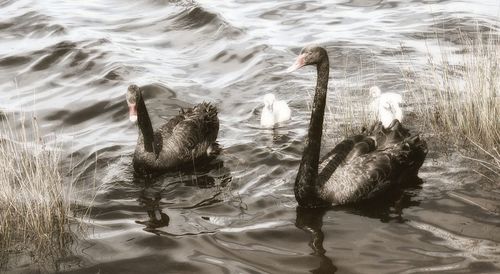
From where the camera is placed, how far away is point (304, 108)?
1217 centimetres

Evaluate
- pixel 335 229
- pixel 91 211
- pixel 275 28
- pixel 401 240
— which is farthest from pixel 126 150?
pixel 275 28

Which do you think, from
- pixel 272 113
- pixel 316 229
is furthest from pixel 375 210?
pixel 272 113

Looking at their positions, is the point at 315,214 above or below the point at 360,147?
below

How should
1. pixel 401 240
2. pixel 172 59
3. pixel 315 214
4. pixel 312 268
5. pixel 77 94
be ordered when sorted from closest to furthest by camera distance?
pixel 312 268
pixel 401 240
pixel 315 214
pixel 77 94
pixel 172 59

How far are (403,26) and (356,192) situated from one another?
9.21 m

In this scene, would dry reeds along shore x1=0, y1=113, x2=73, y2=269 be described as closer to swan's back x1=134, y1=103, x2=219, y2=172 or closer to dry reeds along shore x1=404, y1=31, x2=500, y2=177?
swan's back x1=134, y1=103, x2=219, y2=172

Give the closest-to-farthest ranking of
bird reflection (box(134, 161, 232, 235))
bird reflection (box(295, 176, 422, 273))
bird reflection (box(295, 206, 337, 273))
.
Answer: bird reflection (box(295, 206, 337, 273)) → bird reflection (box(295, 176, 422, 273)) → bird reflection (box(134, 161, 232, 235))

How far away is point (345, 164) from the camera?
8328 mm

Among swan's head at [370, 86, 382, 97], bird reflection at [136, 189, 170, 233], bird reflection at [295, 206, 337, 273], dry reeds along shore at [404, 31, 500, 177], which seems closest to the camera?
bird reflection at [295, 206, 337, 273]

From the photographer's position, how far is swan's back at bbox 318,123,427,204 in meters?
8.01

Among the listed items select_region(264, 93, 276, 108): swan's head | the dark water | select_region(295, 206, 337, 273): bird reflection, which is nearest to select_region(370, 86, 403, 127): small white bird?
the dark water

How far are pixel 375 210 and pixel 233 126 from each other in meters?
4.07


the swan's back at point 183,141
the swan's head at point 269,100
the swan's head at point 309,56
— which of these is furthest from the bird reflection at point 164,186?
the swan's head at point 309,56

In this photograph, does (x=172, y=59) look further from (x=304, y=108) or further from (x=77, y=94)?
(x=304, y=108)
